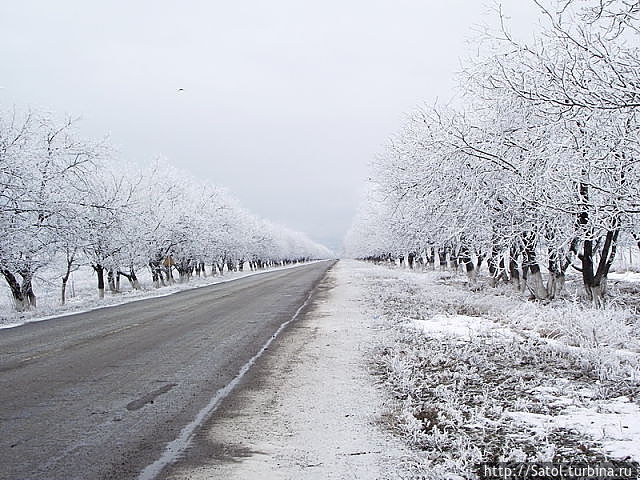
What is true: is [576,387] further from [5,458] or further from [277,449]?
[5,458]

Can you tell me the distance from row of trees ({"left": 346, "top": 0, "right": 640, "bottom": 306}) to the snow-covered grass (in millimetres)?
1767

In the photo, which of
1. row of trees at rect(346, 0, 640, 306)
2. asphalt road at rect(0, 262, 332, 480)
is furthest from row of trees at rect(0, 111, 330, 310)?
row of trees at rect(346, 0, 640, 306)

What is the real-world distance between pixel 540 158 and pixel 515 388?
4994mm

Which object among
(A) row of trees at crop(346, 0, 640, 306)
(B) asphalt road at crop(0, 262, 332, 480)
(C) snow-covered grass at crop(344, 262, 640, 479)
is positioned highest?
(A) row of trees at crop(346, 0, 640, 306)

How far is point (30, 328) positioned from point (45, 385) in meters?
9.25

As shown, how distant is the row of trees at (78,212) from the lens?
1961 centimetres

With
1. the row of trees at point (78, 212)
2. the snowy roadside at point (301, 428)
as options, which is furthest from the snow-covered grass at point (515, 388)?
the row of trees at point (78, 212)

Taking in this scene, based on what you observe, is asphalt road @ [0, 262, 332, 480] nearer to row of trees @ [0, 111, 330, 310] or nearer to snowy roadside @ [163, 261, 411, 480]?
snowy roadside @ [163, 261, 411, 480]

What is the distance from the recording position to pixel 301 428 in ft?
18.3

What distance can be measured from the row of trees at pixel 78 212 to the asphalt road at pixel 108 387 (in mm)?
6879

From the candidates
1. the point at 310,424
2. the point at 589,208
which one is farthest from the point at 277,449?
the point at 589,208

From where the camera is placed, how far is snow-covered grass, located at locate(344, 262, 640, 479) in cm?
465

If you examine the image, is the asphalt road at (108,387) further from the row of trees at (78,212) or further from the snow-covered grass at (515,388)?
the row of trees at (78,212)

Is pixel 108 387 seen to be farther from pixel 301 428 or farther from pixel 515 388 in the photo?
pixel 515 388
